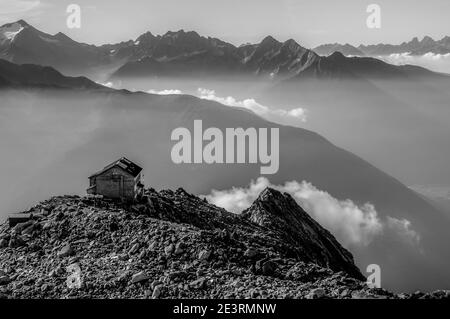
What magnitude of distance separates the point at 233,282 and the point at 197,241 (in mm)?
7117

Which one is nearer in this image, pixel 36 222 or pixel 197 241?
pixel 197 241

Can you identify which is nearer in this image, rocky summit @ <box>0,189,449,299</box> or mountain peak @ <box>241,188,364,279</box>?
rocky summit @ <box>0,189,449,299</box>

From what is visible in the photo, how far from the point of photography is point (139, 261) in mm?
46969

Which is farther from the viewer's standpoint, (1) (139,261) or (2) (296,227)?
(2) (296,227)

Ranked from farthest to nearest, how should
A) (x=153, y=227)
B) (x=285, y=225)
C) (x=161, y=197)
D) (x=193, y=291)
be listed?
(x=285, y=225), (x=161, y=197), (x=153, y=227), (x=193, y=291)

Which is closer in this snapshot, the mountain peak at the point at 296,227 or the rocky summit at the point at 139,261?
the rocky summit at the point at 139,261

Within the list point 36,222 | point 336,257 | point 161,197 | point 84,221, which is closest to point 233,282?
point 84,221

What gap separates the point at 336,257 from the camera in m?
96.8

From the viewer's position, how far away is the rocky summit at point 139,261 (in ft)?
140

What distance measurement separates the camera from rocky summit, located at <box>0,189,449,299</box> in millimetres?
42688

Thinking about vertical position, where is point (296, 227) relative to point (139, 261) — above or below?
below

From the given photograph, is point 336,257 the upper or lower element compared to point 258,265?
lower
